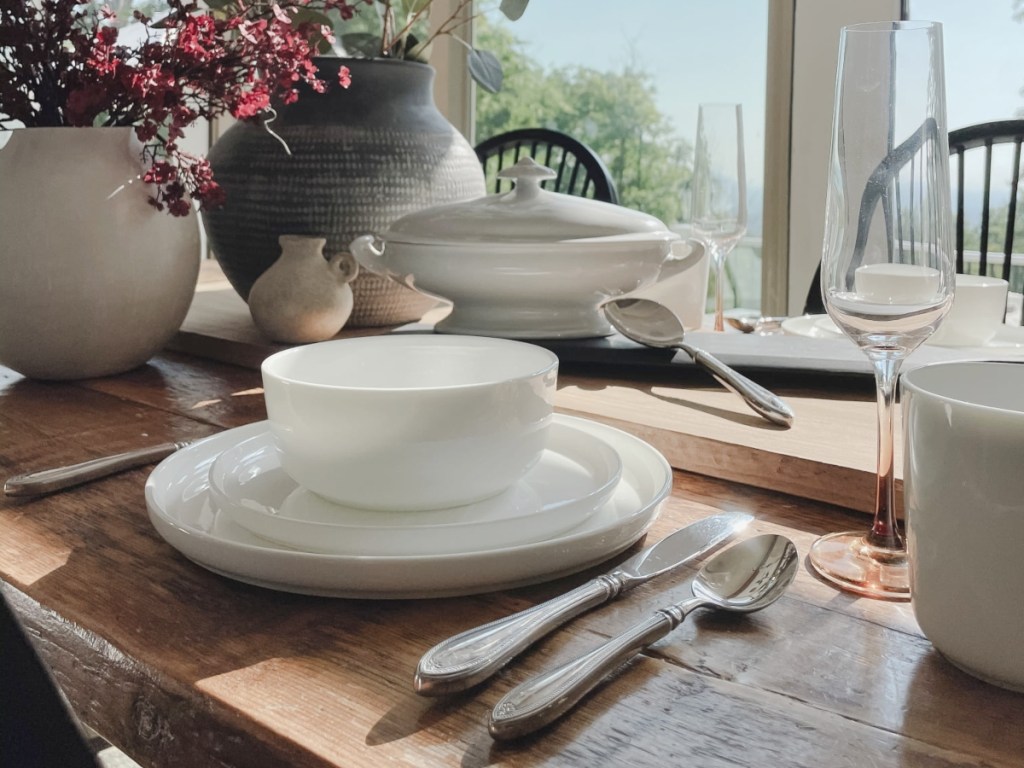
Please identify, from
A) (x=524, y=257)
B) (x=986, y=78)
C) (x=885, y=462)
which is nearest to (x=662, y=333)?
(x=524, y=257)

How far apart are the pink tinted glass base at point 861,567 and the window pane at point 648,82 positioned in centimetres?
240

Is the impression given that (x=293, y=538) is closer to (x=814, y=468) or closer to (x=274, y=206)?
(x=814, y=468)

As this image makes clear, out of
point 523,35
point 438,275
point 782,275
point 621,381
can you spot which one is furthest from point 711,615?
point 523,35

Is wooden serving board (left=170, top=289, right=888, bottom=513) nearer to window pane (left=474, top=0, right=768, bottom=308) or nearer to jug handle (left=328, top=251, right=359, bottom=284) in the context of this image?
jug handle (left=328, top=251, right=359, bottom=284)

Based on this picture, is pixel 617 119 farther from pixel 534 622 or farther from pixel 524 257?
pixel 534 622

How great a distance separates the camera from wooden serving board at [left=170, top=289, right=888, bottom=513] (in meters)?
0.62

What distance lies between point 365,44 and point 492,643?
966 millimetres

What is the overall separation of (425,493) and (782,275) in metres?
2.44

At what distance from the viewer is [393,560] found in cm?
44

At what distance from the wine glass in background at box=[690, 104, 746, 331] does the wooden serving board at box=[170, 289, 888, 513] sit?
58 centimetres

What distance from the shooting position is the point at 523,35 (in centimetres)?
331

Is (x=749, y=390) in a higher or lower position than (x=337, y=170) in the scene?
lower

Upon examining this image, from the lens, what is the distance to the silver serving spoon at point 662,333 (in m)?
0.77

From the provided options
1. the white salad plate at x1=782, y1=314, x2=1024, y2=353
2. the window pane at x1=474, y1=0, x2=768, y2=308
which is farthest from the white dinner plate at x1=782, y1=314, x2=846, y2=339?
the window pane at x1=474, y1=0, x2=768, y2=308
